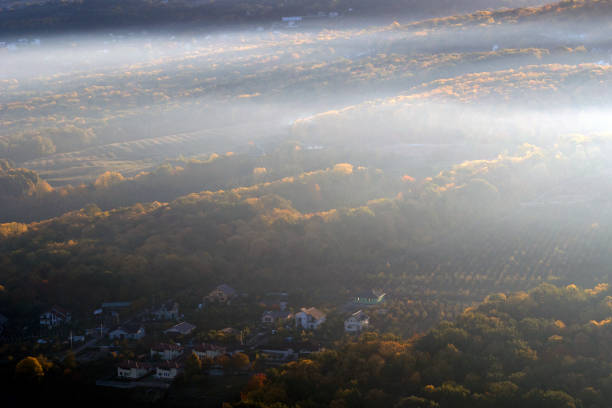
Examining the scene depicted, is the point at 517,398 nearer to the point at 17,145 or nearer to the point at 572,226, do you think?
the point at 572,226

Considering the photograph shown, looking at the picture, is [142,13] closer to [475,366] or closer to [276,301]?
[276,301]

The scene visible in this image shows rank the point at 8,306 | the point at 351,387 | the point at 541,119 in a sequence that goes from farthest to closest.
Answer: the point at 541,119 → the point at 8,306 → the point at 351,387

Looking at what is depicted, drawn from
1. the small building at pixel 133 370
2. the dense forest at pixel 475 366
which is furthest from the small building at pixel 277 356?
the small building at pixel 133 370

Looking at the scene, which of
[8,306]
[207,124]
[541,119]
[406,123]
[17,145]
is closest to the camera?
[8,306]

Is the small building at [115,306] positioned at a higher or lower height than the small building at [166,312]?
higher

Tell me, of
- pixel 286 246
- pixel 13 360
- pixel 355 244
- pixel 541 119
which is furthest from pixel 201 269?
pixel 541 119

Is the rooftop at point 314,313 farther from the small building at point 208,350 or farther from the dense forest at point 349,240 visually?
the small building at point 208,350

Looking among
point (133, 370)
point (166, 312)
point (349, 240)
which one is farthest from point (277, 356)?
point (349, 240)
